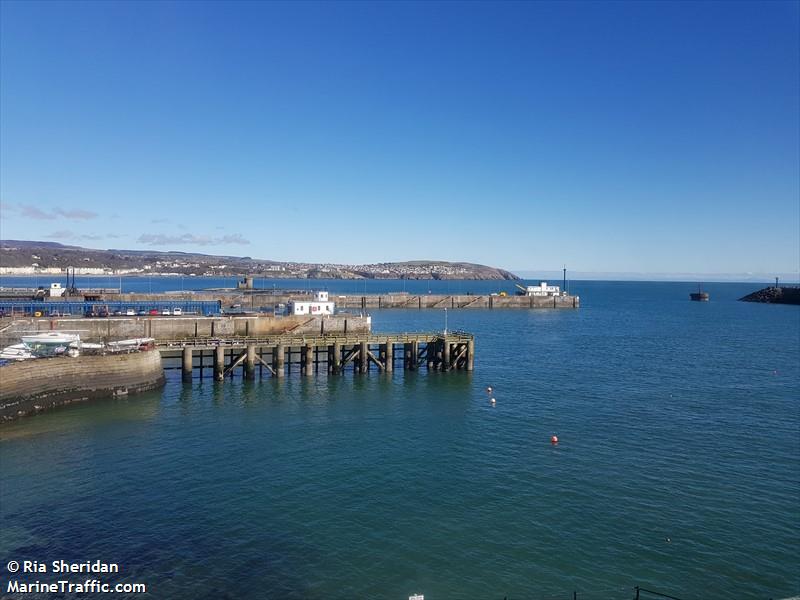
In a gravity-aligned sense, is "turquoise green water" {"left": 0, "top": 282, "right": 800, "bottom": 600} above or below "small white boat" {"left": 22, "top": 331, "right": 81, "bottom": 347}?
below

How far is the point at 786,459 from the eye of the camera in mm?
32938

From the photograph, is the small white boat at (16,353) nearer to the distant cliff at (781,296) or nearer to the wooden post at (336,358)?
the wooden post at (336,358)

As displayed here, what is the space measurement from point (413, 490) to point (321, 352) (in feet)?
120

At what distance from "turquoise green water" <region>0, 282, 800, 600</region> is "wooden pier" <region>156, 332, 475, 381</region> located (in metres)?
2.84

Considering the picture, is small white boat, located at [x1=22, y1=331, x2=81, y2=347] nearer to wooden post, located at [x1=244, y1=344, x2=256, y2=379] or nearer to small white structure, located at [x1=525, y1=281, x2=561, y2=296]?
wooden post, located at [x1=244, y1=344, x2=256, y2=379]

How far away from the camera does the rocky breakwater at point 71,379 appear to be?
36.7 meters

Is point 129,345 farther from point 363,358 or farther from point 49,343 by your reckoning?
point 363,358

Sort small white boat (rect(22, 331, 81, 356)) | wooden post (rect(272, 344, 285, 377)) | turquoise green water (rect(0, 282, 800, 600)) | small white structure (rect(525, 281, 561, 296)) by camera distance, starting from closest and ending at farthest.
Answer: turquoise green water (rect(0, 282, 800, 600))
small white boat (rect(22, 331, 81, 356))
wooden post (rect(272, 344, 285, 377))
small white structure (rect(525, 281, 561, 296))

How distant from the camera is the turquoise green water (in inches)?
804

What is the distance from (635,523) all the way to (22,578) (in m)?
24.7

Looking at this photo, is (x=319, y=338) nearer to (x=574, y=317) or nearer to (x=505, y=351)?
(x=505, y=351)

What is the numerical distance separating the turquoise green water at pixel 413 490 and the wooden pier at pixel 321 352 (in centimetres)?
284

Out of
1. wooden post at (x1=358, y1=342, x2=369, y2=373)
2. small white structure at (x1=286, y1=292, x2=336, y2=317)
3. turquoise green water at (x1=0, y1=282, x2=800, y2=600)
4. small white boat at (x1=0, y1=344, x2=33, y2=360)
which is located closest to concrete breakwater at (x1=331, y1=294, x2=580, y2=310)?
small white structure at (x1=286, y1=292, x2=336, y2=317)

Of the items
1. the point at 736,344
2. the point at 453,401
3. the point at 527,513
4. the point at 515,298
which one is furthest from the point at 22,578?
the point at 515,298
